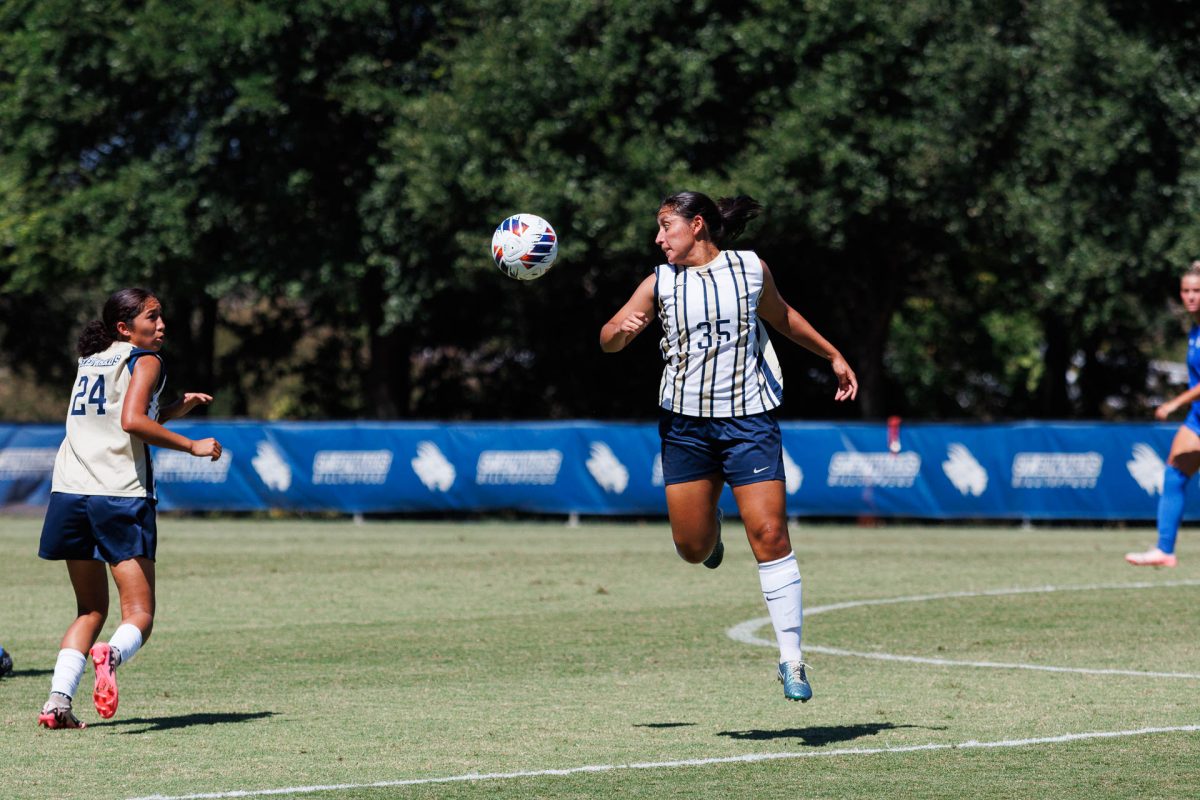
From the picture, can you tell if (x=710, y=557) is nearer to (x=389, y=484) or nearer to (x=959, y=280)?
(x=389, y=484)

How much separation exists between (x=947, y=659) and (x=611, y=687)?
224 cm

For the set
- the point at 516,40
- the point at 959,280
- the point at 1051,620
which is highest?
the point at 516,40

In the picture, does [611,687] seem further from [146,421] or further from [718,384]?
[146,421]

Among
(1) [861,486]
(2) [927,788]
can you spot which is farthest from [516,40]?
(2) [927,788]

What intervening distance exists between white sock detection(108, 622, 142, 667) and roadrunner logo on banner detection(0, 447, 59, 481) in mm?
21441

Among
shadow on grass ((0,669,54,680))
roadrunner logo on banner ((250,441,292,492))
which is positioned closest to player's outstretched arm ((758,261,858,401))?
shadow on grass ((0,669,54,680))

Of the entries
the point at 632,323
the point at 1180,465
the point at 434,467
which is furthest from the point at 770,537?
the point at 434,467

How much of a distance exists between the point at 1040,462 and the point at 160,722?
1902 centimetres

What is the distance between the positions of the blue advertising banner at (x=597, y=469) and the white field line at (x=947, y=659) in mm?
9710

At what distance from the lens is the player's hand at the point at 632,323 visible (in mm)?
7562

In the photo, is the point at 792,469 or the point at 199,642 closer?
the point at 199,642

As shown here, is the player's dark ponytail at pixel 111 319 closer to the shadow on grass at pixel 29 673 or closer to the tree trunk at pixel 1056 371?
the shadow on grass at pixel 29 673

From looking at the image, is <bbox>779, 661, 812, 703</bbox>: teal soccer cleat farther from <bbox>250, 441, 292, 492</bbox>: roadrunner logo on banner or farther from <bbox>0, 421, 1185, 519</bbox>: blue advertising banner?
<bbox>250, 441, 292, 492</bbox>: roadrunner logo on banner

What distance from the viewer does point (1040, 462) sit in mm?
25172
